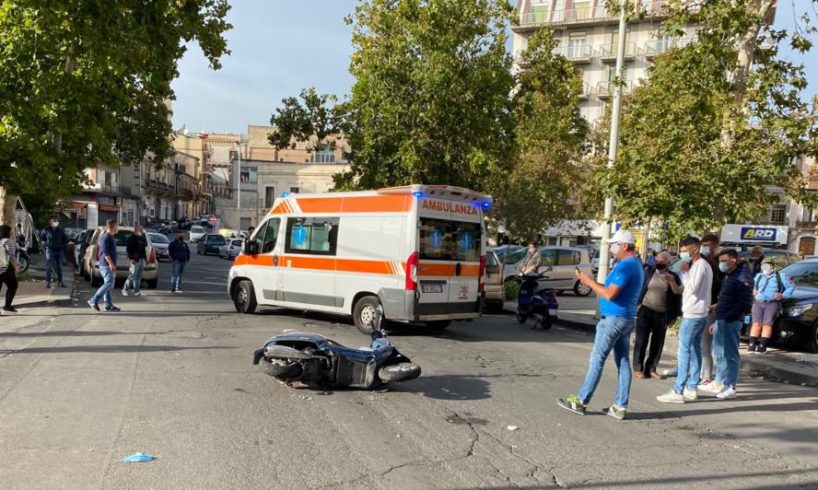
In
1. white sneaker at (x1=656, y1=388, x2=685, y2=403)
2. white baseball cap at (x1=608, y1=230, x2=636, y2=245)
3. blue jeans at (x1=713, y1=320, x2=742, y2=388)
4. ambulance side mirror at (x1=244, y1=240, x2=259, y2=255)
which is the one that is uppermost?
white baseball cap at (x1=608, y1=230, x2=636, y2=245)

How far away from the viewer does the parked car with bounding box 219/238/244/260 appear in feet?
122

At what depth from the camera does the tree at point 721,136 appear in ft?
36.5

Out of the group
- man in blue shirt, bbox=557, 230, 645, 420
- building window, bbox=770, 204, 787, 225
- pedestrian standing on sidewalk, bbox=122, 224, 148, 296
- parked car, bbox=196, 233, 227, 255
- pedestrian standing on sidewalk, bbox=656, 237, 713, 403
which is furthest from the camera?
building window, bbox=770, 204, 787, 225

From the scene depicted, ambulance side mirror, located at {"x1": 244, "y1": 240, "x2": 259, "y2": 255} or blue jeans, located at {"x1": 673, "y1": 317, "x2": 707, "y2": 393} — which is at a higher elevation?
ambulance side mirror, located at {"x1": 244, "y1": 240, "x2": 259, "y2": 255}

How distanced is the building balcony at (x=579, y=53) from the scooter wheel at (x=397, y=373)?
5028 cm

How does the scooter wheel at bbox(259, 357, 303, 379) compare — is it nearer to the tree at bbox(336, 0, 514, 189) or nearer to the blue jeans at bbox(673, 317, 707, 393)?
the blue jeans at bbox(673, 317, 707, 393)

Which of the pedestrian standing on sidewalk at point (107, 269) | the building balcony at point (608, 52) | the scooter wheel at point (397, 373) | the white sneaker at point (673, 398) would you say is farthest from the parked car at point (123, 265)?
the building balcony at point (608, 52)

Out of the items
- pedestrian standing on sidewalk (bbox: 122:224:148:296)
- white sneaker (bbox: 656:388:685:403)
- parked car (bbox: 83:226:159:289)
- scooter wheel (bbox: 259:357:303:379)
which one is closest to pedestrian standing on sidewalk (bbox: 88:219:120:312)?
pedestrian standing on sidewalk (bbox: 122:224:148:296)

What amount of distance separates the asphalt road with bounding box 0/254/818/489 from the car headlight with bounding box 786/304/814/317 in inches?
121

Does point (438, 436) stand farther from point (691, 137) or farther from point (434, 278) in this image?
point (691, 137)

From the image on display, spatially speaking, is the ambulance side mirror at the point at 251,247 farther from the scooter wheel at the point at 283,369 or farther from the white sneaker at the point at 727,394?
the white sneaker at the point at 727,394

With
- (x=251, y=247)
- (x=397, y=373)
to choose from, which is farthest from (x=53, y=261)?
(x=397, y=373)

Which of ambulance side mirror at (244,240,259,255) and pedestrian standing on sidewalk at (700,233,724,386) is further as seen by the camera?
ambulance side mirror at (244,240,259,255)

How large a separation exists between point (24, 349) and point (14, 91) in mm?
10272
